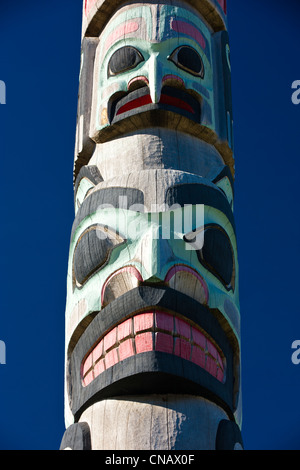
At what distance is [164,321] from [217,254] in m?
0.98

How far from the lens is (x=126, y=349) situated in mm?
6215

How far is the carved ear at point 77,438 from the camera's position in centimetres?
605

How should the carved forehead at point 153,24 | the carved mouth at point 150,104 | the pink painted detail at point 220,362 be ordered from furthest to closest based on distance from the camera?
the carved forehead at point 153,24
the carved mouth at point 150,104
the pink painted detail at point 220,362

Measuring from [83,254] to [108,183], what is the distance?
0.71 meters

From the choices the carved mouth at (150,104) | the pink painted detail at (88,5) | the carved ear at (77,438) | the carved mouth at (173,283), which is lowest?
the carved ear at (77,438)

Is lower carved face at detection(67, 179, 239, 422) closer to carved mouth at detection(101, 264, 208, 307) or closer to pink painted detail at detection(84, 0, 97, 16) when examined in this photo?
carved mouth at detection(101, 264, 208, 307)

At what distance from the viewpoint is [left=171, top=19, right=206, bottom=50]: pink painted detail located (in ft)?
27.2

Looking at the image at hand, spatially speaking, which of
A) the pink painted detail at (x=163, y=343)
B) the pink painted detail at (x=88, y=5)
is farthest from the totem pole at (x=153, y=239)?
the pink painted detail at (x=88, y=5)

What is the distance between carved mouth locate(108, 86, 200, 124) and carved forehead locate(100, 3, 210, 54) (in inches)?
21.8

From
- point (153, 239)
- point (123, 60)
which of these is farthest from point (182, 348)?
point (123, 60)

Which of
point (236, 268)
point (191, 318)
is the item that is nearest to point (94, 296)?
point (191, 318)

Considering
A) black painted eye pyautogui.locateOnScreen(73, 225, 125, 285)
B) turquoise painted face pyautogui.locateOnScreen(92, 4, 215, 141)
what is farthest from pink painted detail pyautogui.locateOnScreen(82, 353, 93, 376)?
turquoise painted face pyautogui.locateOnScreen(92, 4, 215, 141)

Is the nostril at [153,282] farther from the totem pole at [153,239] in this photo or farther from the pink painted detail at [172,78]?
the pink painted detail at [172,78]
